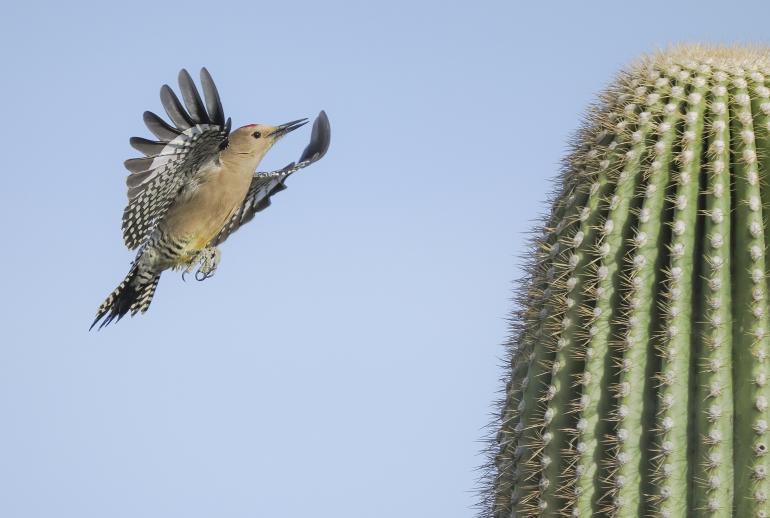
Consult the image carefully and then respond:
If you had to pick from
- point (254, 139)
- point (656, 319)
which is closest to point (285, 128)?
point (254, 139)

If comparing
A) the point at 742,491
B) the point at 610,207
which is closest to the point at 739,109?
the point at 610,207

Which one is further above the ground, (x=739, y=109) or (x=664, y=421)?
(x=739, y=109)

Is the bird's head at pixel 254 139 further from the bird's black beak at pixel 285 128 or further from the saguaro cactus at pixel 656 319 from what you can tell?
the saguaro cactus at pixel 656 319

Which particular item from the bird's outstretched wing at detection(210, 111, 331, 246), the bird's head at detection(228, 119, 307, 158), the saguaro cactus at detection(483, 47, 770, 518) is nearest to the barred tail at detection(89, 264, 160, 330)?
the bird's outstretched wing at detection(210, 111, 331, 246)

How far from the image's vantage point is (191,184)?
6.50m

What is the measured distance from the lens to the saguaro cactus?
10.7 feet

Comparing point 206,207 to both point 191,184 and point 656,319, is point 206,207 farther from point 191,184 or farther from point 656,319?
point 656,319

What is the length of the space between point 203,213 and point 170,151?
0.52 metres

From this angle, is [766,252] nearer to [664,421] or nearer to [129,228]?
[664,421]

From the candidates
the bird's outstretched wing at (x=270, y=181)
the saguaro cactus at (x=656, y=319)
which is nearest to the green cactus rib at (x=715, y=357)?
the saguaro cactus at (x=656, y=319)

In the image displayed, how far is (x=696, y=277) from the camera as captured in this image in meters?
3.40

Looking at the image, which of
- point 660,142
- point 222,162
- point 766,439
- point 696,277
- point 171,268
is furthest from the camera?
point 171,268

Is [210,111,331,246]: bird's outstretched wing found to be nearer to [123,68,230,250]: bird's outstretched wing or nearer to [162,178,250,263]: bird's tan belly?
[162,178,250,263]: bird's tan belly

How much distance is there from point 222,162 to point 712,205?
12.1ft
